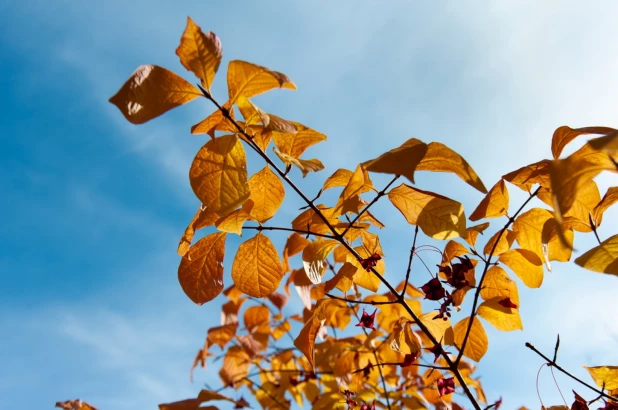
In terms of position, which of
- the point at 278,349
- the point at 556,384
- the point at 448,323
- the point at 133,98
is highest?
the point at 278,349

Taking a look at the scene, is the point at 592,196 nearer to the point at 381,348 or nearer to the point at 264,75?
the point at 264,75

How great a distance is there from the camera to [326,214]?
4.32ft

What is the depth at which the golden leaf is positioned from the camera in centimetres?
125

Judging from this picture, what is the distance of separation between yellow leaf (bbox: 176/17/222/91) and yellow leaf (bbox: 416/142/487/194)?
1.60ft

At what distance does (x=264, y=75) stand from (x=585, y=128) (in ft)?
2.19

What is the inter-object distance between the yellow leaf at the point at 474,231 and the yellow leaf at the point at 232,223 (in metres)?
0.58

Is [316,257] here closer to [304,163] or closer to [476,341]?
[304,163]

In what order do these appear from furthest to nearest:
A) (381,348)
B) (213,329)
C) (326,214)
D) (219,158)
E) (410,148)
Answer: (213,329) < (381,348) < (326,214) < (219,158) < (410,148)

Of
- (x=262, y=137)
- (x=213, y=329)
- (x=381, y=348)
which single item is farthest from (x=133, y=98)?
(x=213, y=329)

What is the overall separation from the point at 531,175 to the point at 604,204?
0.58 ft

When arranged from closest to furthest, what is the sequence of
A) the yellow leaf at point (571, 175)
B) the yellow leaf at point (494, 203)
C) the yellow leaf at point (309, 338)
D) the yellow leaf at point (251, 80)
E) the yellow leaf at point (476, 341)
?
the yellow leaf at point (571, 175)
the yellow leaf at point (251, 80)
the yellow leaf at point (494, 203)
the yellow leaf at point (309, 338)
the yellow leaf at point (476, 341)

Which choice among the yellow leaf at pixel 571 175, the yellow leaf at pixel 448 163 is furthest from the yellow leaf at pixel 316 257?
the yellow leaf at pixel 571 175

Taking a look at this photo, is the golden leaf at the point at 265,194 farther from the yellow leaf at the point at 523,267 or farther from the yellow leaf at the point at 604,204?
the yellow leaf at the point at 604,204

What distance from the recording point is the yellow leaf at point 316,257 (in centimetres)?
128
